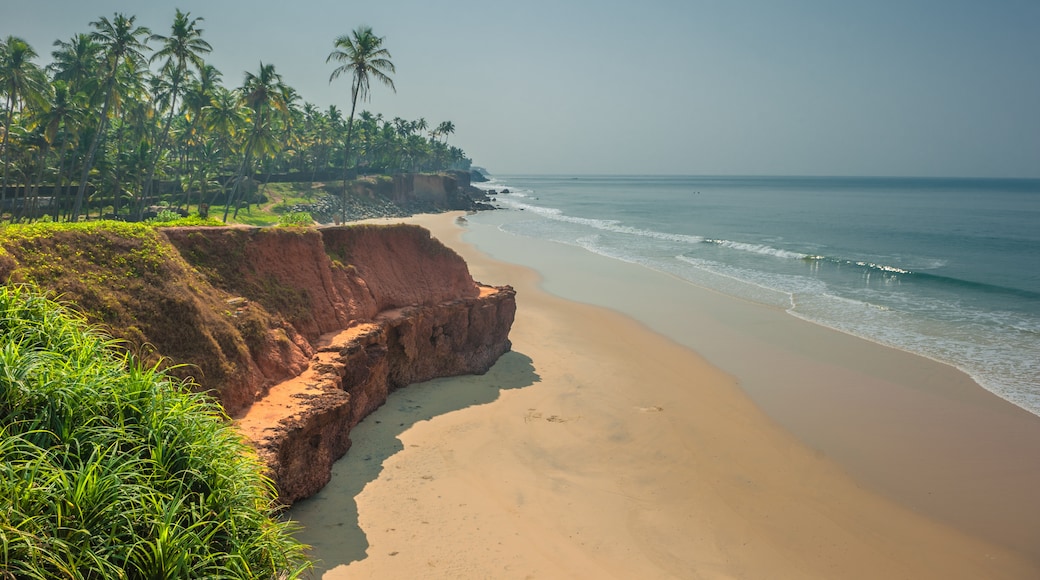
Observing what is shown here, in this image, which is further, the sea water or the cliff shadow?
the sea water

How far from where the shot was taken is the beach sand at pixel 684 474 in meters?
11.9

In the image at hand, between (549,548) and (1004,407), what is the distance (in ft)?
59.5

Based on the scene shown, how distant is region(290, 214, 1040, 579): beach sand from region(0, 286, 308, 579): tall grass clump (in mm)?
4021

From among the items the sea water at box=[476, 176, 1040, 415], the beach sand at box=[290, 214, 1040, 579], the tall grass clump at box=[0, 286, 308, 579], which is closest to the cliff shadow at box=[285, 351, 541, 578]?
the beach sand at box=[290, 214, 1040, 579]

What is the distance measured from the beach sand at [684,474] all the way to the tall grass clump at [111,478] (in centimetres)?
402

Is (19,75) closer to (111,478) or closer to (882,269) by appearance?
(111,478)

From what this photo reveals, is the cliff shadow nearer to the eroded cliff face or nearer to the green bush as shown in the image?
the eroded cliff face

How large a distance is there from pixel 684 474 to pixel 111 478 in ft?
42.3

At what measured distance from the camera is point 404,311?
1991 centimetres

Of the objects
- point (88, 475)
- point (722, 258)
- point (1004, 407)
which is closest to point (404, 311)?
point (88, 475)

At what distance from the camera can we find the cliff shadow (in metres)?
11.3

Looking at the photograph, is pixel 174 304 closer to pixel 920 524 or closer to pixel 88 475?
pixel 88 475

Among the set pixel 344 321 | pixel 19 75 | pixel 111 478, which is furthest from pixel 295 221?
pixel 19 75

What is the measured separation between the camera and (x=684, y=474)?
15.3m
